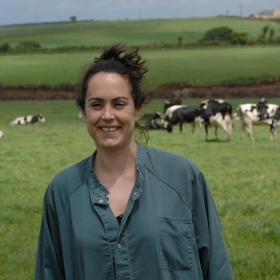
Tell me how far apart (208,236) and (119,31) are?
102152 millimetres

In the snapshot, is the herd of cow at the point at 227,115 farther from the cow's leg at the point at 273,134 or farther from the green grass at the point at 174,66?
the green grass at the point at 174,66

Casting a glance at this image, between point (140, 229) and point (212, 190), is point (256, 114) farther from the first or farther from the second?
point (140, 229)

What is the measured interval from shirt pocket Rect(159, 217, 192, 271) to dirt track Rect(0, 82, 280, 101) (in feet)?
160

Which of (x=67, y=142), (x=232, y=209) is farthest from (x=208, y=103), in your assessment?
(x=232, y=209)

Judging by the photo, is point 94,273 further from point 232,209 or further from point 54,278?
point 232,209

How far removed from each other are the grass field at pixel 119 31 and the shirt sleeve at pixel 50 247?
81694mm

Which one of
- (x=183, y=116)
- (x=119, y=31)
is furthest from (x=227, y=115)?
(x=119, y=31)

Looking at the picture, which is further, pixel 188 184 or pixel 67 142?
pixel 67 142

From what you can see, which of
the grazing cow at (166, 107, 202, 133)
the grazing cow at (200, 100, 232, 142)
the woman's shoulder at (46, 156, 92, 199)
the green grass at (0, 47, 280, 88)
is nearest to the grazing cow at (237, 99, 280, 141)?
the grazing cow at (200, 100, 232, 142)

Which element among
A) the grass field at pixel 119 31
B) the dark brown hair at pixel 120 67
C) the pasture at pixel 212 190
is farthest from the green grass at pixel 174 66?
the dark brown hair at pixel 120 67

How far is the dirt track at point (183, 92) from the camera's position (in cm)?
5410

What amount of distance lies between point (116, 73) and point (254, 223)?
232 inches

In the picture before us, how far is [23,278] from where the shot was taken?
21.9 feet

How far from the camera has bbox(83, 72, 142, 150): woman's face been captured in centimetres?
316
